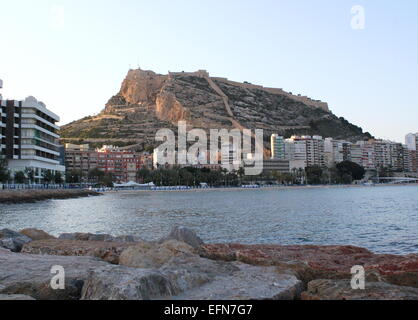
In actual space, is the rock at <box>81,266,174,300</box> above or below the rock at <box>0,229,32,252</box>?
above

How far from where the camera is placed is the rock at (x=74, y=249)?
1108 cm

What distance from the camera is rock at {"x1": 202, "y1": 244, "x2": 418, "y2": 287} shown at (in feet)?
25.9

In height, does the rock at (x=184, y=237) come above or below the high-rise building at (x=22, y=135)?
below

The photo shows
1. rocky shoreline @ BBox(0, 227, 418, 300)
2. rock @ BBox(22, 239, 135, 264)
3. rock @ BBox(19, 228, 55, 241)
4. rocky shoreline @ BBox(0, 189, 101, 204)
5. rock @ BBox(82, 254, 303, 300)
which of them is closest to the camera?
rock @ BBox(82, 254, 303, 300)

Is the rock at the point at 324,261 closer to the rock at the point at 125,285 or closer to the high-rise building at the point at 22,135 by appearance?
the rock at the point at 125,285

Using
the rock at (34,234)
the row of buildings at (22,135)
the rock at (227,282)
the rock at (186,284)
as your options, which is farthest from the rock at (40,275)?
the row of buildings at (22,135)

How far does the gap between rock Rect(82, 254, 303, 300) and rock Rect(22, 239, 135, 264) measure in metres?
3.44

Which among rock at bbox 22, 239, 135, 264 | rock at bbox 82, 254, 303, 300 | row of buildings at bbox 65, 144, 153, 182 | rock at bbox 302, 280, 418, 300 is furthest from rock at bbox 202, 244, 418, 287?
row of buildings at bbox 65, 144, 153, 182

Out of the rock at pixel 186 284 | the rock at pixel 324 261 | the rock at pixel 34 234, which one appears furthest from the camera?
the rock at pixel 34 234

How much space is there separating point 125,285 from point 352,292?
3.18m

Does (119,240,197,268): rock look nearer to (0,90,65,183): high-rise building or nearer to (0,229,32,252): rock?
(0,229,32,252): rock

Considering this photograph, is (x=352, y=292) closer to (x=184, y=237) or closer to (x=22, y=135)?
(x=184, y=237)

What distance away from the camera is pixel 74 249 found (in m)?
12.0
